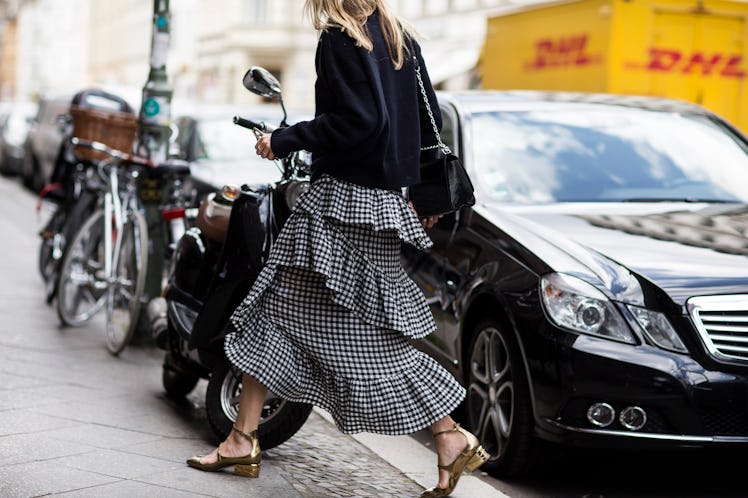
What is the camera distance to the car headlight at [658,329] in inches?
196

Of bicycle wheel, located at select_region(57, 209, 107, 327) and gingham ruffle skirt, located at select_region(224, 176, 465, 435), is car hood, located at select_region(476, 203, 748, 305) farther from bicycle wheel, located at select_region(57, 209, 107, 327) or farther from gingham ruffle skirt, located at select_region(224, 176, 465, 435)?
bicycle wheel, located at select_region(57, 209, 107, 327)

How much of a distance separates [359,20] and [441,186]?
0.69m

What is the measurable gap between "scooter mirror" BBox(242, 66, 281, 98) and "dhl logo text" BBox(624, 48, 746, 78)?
23.7 ft

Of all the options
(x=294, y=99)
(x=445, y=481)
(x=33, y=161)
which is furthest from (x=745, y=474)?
(x=294, y=99)

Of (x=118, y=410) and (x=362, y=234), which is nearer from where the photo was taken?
(x=362, y=234)

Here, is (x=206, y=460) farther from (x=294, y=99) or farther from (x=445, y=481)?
(x=294, y=99)

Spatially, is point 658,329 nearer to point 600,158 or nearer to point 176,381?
point 600,158

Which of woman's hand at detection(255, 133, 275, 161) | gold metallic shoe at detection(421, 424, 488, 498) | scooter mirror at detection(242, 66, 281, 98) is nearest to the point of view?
woman's hand at detection(255, 133, 275, 161)

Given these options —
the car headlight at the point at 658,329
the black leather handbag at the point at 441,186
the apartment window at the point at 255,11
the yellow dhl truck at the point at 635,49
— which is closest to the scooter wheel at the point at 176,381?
the black leather handbag at the point at 441,186

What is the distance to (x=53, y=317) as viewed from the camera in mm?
8898

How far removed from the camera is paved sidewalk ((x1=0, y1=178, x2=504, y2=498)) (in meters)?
4.77

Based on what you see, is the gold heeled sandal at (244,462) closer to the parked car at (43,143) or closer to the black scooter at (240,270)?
the black scooter at (240,270)

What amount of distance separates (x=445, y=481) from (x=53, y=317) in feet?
15.5

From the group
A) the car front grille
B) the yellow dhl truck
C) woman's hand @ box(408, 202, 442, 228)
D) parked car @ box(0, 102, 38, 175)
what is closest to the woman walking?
woman's hand @ box(408, 202, 442, 228)
